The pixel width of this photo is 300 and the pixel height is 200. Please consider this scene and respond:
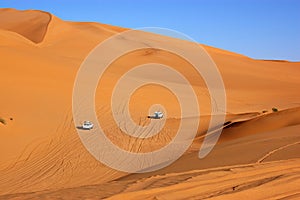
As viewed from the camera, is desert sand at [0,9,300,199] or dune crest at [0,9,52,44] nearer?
desert sand at [0,9,300,199]

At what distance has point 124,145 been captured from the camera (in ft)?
49.9

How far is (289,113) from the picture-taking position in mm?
16234

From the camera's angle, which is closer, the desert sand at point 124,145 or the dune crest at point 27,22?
the desert sand at point 124,145

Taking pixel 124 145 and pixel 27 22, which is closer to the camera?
pixel 124 145

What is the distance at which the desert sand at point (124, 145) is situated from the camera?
6797mm

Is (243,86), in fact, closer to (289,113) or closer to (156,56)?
(156,56)

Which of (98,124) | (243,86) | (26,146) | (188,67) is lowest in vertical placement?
(26,146)

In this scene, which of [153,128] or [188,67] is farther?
[188,67]

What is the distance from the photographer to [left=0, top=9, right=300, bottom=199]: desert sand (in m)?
6.80

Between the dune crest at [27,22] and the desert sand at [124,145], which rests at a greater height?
the dune crest at [27,22]

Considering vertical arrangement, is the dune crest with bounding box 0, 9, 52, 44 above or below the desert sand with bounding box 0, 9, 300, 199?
above

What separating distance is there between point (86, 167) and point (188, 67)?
37566 mm

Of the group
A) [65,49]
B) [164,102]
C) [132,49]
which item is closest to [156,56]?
[132,49]

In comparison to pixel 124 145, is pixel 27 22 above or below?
above
